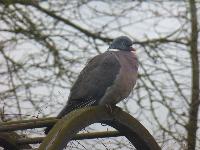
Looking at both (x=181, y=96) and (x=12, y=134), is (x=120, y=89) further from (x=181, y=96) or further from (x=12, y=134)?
(x=181, y=96)

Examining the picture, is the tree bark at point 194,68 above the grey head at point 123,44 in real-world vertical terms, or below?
above

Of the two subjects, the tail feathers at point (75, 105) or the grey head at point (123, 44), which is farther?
the grey head at point (123, 44)

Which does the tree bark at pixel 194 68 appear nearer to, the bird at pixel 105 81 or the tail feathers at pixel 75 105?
the bird at pixel 105 81

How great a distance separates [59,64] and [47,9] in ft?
1.88

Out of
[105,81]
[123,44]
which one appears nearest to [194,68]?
[123,44]

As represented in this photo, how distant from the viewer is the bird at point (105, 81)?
229 centimetres

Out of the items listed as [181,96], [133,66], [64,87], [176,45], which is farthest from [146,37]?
[133,66]

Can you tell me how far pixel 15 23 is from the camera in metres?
4.78

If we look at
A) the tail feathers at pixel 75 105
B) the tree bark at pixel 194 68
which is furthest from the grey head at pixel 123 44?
the tree bark at pixel 194 68

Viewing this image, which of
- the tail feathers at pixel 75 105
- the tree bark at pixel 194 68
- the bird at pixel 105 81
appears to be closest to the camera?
the tail feathers at pixel 75 105

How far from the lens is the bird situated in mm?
2285

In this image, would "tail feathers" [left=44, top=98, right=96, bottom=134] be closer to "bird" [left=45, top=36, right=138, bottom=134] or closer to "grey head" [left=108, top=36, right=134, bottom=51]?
"bird" [left=45, top=36, right=138, bottom=134]

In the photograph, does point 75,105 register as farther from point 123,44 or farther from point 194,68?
point 194,68

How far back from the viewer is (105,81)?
241 centimetres
